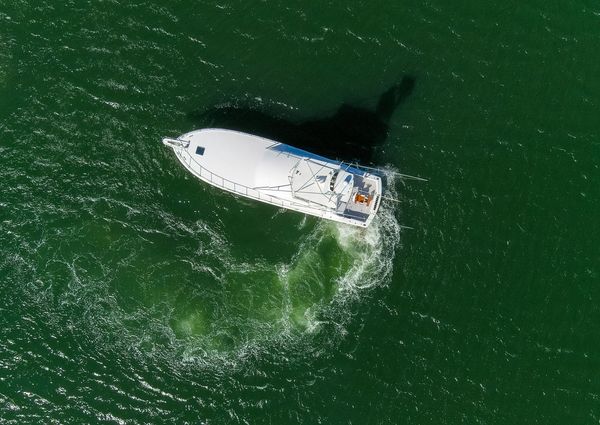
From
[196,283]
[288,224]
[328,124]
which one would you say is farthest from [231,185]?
[328,124]

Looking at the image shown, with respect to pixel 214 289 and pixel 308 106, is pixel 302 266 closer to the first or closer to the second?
pixel 214 289

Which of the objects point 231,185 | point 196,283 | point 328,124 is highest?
point 328,124

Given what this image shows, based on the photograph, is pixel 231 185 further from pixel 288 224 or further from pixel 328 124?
pixel 328 124

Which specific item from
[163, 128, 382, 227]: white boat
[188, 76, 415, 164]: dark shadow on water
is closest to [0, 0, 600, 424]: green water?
[188, 76, 415, 164]: dark shadow on water

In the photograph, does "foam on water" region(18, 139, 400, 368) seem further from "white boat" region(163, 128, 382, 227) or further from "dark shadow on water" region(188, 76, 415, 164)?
"dark shadow on water" region(188, 76, 415, 164)

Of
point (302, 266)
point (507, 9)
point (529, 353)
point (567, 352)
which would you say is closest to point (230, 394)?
point (302, 266)
